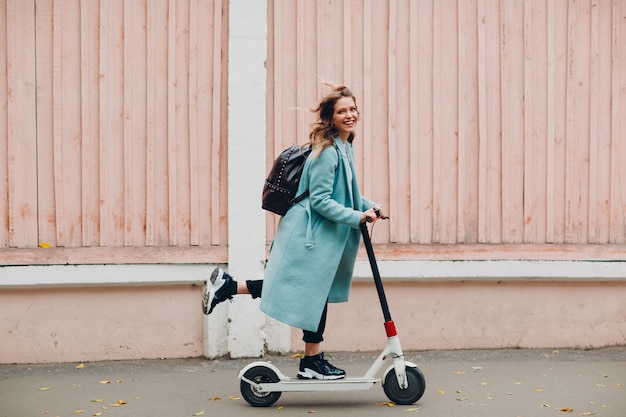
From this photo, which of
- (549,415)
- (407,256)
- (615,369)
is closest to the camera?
(549,415)

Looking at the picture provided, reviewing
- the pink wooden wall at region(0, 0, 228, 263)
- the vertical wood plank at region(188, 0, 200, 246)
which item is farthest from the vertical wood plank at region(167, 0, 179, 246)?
the vertical wood plank at region(188, 0, 200, 246)

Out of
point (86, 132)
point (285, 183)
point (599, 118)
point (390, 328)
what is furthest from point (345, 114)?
point (599, 118)

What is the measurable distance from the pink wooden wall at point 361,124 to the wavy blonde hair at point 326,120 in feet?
5.50

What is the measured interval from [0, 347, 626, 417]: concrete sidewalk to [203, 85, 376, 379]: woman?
1.41ft

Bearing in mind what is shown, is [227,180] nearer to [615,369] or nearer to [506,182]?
[506,182]

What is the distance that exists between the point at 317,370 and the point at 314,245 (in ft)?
2.26

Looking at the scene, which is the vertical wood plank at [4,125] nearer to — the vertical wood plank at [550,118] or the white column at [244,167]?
the white column at [244,167]

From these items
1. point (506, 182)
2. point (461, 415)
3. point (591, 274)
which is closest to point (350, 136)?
point (461, 415)

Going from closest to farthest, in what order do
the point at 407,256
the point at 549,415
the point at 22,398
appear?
the point at 549,415
the point at 22,398
the point at 407,256

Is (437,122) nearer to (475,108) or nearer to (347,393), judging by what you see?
(475,108)

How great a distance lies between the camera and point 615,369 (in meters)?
7.34

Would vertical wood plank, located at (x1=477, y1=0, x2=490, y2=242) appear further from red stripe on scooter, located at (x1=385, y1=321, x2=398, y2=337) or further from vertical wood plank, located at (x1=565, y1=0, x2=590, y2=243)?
red stripe on scooter, located at (x1=385, y1=321, x2=398, y2=337)

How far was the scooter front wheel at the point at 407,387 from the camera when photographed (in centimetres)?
601

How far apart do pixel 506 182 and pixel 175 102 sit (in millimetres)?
2430
